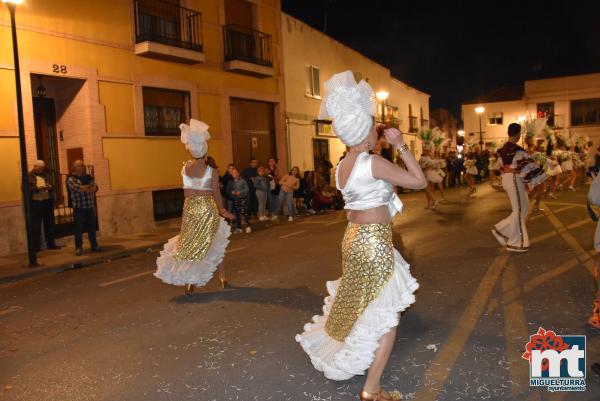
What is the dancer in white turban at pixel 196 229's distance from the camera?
20.1 ft

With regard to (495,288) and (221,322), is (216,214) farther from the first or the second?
(495,288)

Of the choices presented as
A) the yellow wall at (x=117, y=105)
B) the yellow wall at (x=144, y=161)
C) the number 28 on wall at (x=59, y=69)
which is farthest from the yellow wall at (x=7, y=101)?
the yellow wall at (x=144, y=161)

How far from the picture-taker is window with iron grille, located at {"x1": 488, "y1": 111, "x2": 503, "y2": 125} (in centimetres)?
4725

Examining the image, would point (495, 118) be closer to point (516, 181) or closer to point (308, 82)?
point (308, 82)

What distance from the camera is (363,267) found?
3.29 meters

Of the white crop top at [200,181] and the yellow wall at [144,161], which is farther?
the yellow wall at [144,161]

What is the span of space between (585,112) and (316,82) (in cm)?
3027

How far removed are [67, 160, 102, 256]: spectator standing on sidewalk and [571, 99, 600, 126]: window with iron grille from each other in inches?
1655

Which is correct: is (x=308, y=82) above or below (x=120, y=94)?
above

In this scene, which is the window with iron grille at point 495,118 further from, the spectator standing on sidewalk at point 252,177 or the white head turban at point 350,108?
the white head turban at point 350,108

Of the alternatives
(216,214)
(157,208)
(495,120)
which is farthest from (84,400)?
(495,120)

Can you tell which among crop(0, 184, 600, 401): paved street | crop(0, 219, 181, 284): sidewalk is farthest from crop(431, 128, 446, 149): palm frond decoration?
crop(0, 219, 181, 284): sidewalk

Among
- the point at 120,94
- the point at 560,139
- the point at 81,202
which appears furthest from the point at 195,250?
the point at 560,139

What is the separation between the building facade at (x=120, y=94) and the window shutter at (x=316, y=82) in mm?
5277
